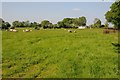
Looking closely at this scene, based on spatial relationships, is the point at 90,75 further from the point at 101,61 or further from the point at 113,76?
the point at 101,61

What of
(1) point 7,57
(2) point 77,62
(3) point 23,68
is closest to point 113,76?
(2) point 77,62

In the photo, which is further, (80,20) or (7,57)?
(80,20)

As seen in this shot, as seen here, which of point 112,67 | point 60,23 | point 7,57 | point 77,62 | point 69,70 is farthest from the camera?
point 60,23

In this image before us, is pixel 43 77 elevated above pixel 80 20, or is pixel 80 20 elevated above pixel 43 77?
pixel 80 20

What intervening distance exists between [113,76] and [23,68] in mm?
5867

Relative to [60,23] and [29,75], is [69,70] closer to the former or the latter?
[29,75]

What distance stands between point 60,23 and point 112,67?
184 meters

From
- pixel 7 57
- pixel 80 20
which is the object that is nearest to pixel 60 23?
pixel 80 20

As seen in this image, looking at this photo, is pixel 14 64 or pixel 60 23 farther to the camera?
pixel 60 23

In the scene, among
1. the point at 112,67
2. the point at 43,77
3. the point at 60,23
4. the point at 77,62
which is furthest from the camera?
the point at 60,23

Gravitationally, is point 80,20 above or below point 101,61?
above

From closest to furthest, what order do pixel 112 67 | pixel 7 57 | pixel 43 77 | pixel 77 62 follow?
pixel 43 77
pixel 112 67
pixel 77 62
pixel 7 57

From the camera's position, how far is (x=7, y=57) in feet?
61.9

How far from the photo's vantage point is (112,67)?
15.1 metres
